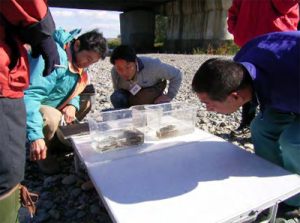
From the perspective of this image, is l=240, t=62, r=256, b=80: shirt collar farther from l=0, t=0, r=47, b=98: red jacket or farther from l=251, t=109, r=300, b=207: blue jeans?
l=0, t=0, r=47, b=98: red jacket

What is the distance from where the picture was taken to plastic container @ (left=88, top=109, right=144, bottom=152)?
5.70 feet

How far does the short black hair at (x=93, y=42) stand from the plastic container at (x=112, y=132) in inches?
16.7

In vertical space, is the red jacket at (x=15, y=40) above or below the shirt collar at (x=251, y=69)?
above

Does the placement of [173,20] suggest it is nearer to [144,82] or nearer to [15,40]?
[144,82]

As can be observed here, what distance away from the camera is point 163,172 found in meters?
1.45

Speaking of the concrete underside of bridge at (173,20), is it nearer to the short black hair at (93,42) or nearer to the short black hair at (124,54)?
the short black hair at (124,54)

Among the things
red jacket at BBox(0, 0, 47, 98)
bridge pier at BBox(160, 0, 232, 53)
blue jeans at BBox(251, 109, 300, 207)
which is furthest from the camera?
bridge pier at BBox(160, 0, 232, 53)

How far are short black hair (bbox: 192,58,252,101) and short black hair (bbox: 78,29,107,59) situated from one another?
902 mm

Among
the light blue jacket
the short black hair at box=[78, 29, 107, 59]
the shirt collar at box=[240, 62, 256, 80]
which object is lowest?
the light blue jacket

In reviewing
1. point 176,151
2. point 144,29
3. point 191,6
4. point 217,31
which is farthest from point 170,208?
point 144,29

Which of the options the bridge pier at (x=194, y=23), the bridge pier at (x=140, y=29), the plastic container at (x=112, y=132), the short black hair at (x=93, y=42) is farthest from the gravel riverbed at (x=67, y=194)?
the bridge pier at (x=140, y=29)

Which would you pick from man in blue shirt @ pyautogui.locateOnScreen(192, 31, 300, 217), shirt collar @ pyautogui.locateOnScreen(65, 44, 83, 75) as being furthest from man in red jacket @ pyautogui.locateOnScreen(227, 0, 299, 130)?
shirt collar @ pyautogui.locateOnScreen(65, 44, 83, 75)

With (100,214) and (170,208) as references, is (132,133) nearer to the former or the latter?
(100,214)

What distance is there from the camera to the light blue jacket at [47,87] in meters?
1.62
